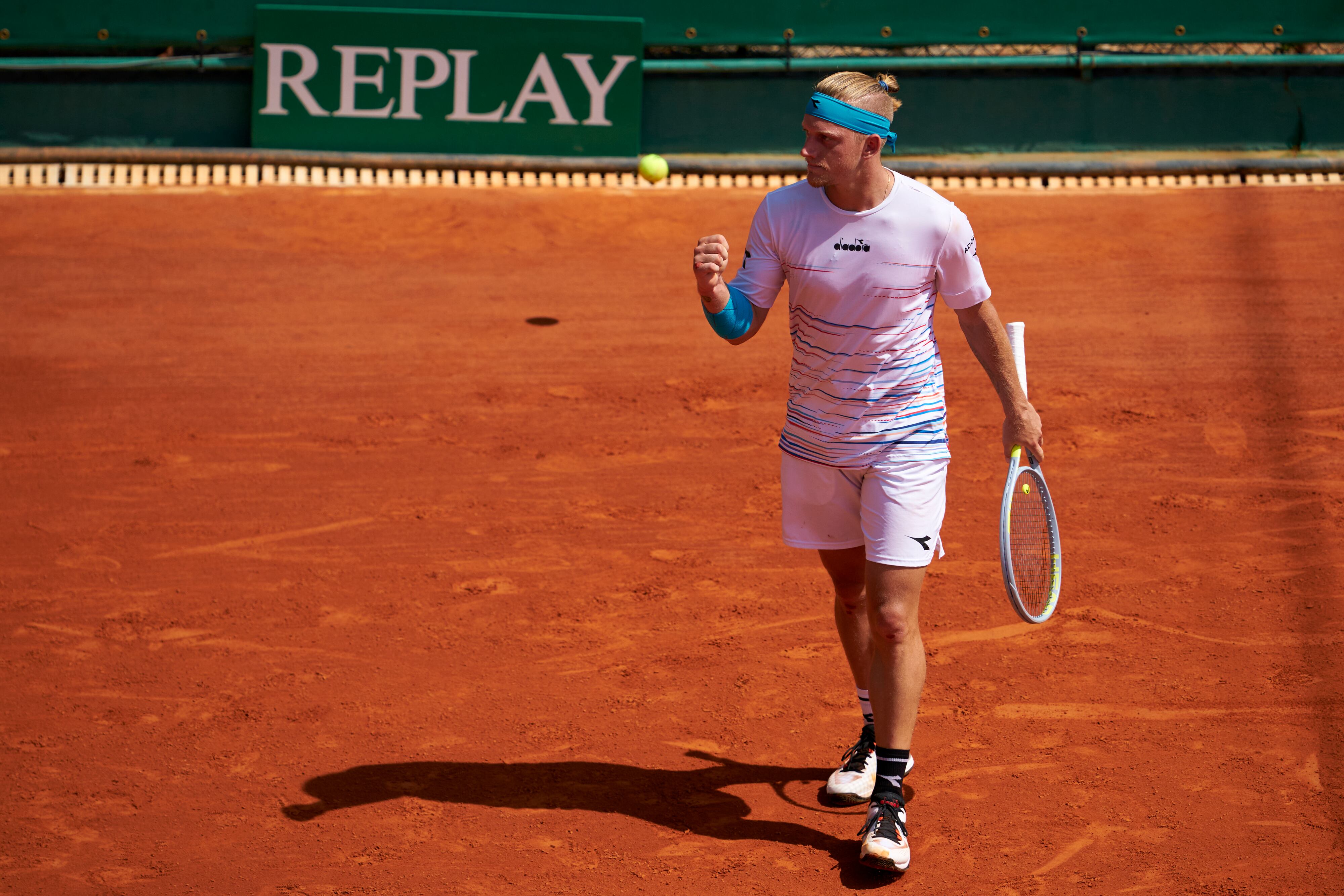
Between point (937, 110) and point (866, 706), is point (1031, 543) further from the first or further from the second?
point (937, 110)

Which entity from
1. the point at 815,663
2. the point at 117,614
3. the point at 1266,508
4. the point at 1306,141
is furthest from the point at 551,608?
the point at 1306,141

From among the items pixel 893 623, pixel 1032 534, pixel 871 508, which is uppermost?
pixel 871 508

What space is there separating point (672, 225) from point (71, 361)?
4885 millimetres

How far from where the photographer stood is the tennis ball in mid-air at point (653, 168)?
10.6 metres

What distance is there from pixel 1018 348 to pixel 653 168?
7093mm

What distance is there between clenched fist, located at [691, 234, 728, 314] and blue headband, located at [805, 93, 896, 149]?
451mm

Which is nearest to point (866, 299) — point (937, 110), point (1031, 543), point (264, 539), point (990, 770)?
point (1031, 543)

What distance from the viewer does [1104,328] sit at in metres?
8.52

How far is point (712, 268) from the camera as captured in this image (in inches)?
134

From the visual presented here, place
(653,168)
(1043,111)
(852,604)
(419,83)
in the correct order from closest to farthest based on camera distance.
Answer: (852,604) → (653,168) → (419,83) → (1043,111)

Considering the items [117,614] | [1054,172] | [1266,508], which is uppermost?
[1054,172]

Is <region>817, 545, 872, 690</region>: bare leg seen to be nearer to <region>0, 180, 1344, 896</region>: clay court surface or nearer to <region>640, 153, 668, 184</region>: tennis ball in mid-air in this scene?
<region>0, 180, 1344, 896</region>: clay court surface

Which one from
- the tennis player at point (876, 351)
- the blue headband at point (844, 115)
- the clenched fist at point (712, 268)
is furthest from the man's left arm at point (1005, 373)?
the clenched fist at point (712, 268)

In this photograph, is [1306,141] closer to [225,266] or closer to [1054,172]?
[1054,172]
